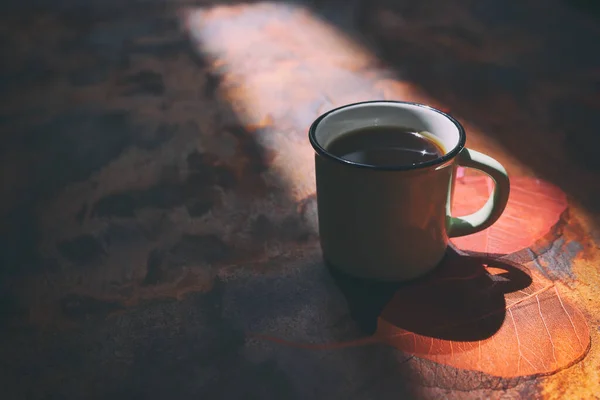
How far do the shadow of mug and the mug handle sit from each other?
0.14 ft

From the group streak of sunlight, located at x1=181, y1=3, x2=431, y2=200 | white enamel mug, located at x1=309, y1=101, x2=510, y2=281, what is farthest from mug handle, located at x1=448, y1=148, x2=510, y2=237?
streak of sunlight, located at x1=181, y1=3, x2=431, y2=200

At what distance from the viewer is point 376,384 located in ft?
1.54

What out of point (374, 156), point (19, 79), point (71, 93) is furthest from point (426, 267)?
point (19, 79)

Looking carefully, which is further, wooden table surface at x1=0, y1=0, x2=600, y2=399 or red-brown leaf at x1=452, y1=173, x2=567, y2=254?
red-brown leaf at x1=452, y1=173, x2=567, y2=254

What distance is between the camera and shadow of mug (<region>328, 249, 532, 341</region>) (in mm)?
518

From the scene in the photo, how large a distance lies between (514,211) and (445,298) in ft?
0.60

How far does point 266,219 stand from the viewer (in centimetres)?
68

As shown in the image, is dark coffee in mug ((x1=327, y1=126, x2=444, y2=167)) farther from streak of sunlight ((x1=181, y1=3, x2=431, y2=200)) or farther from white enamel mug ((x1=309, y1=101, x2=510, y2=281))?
streak of sunlight ((x1=181, y1=3, x2=431, y2=200))

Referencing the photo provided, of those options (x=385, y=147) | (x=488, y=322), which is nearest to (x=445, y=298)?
(x=488, y=322)

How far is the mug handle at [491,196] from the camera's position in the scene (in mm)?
535

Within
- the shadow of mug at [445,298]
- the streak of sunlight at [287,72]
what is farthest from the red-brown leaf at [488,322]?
the streak of sunlight at [287,72]

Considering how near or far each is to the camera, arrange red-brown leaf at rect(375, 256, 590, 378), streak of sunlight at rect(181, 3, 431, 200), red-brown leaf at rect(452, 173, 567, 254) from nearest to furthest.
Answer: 1. red-brown leaf at rect(375, 256, 590, 378)
2. red-brown leaf at rect(452, 173, 567, 254)
3. streak of sunlight at rect(181, 3, 431, 200)

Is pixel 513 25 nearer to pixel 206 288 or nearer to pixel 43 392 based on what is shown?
pixel 206 288

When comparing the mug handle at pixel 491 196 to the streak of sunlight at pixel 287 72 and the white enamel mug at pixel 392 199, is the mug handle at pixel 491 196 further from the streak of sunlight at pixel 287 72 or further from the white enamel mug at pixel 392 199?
the streak of sunlight at pixel 287 72
